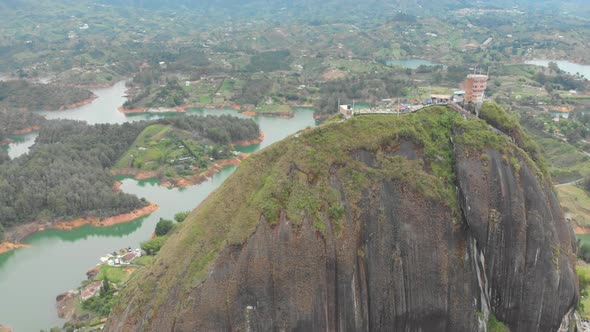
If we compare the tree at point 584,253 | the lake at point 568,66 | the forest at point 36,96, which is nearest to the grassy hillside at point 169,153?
the forest at point 36,96

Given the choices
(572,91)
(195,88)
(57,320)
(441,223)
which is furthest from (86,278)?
(572,91)

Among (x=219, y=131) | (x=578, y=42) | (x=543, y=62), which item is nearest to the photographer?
(x=219, y=131)

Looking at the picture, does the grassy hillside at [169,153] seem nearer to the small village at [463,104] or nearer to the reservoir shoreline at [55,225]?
the reservoir shoreline at [55,225]

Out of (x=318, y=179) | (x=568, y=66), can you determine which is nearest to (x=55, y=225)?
(x=318, y=179)

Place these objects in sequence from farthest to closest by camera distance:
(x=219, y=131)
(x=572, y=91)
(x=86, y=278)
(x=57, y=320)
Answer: (x=572, y=91) < (x=219, y=131) < (x=86, y=278) < (x=57, y=320)

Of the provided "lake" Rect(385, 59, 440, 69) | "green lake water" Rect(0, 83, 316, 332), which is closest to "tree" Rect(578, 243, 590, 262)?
"green lake water" Rect(0, 83, 316, 332)

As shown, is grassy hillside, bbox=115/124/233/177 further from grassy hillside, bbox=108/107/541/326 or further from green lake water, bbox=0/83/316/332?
grassy hillside, bbox=108/107/541/326

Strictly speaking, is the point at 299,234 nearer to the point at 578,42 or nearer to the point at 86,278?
the point at 86,278
